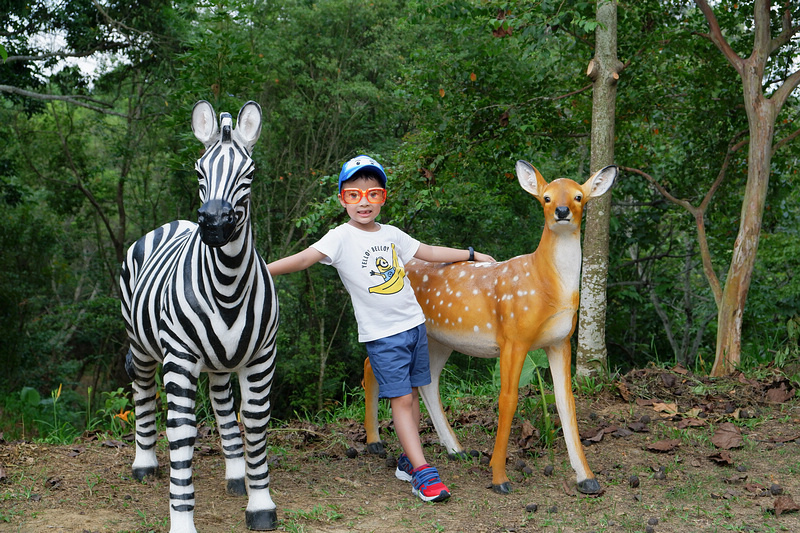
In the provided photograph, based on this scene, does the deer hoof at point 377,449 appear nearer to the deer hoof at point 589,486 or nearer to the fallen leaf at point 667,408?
the deer hoof at point 589,486

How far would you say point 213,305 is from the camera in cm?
337

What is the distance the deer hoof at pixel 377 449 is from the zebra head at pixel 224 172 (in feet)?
7.48

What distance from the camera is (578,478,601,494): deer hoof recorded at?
4074mm

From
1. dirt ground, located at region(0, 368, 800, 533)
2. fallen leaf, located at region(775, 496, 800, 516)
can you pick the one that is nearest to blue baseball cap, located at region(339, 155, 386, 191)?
dirt ground, located at region(0, 368, 800, 533)

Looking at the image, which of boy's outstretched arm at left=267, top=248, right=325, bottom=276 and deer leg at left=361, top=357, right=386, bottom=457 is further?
deer leg at left=361, top=357, right=386, bottom=457

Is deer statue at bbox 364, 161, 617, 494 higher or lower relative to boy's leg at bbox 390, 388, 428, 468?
higher

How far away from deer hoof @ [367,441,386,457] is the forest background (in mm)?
2133

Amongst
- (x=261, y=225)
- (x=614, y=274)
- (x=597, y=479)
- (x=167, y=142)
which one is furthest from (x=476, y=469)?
(x=167, y=142)

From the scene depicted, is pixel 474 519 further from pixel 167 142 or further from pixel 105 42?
pixel 167 142

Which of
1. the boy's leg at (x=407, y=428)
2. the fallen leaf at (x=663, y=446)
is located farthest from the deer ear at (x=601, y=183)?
the fallen leaf at (x=663, y=446)

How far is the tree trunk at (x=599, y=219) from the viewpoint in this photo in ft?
19.9

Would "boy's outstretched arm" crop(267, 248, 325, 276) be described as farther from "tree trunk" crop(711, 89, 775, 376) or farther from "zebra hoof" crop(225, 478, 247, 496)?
"tree trunk" crop(711, 89, 775, 376)

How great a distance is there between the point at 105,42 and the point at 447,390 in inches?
362

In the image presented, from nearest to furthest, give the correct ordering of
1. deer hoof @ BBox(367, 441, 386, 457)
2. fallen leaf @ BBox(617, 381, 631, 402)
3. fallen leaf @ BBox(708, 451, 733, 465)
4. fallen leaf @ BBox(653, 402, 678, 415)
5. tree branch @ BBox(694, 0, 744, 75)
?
1. fallen leaf @ BBox(708, 451, 733, 465)
2. deer hoof @ BBox(367, 441, 386, 457)
3. fallen leaf @ BBox(653, 402, 678, 415)
4. fallen leaf @ BBox(617, 381, 631, 402)
5. tree branch @ BBox(694, 0, 744, 75)
